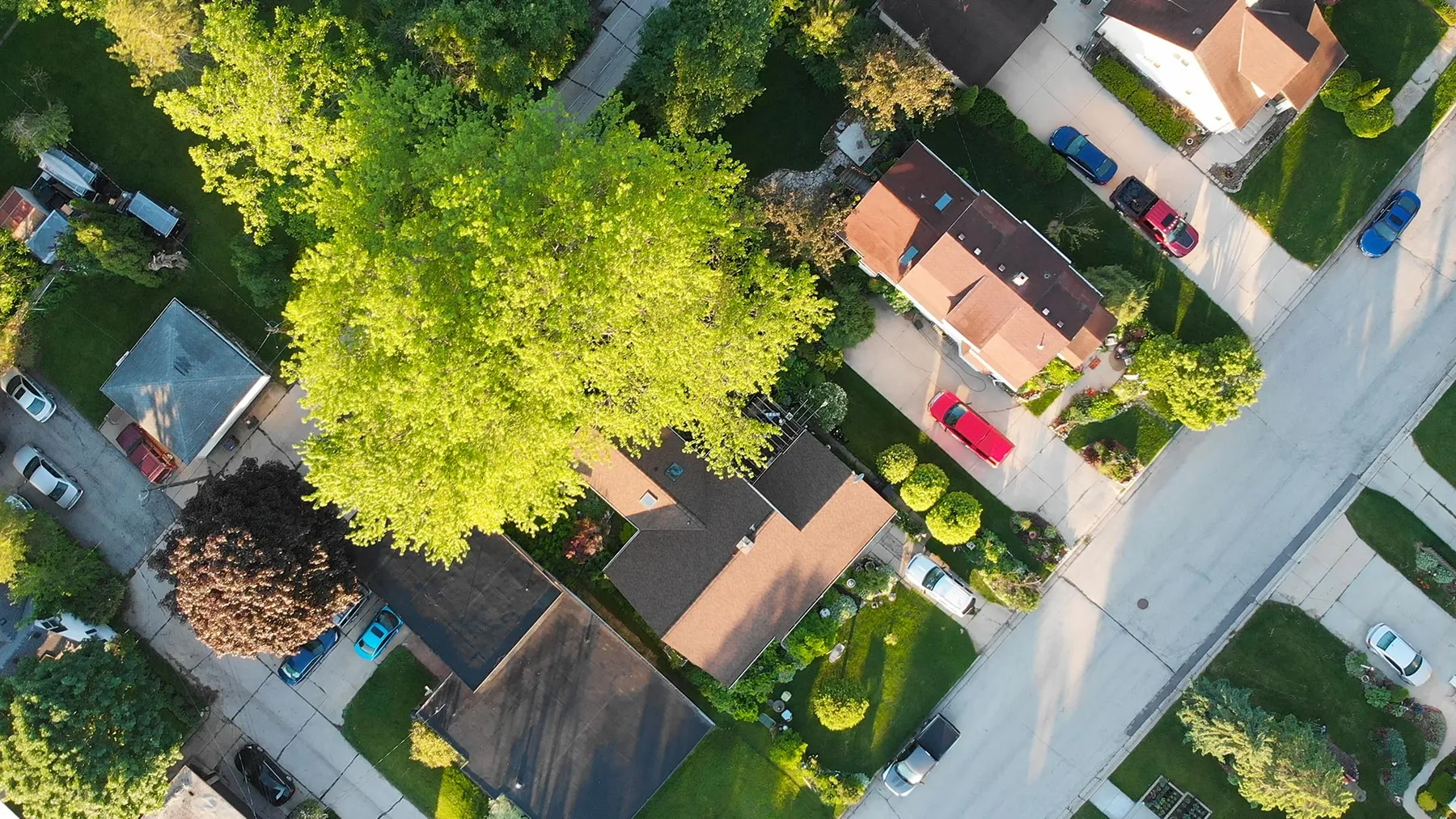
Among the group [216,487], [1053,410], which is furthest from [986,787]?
[216,487]

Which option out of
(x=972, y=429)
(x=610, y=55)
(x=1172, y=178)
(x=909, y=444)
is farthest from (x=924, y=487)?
(x=610, y=55)

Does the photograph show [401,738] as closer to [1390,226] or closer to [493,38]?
[493,38]

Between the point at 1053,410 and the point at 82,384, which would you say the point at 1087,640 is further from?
the point at 82,384

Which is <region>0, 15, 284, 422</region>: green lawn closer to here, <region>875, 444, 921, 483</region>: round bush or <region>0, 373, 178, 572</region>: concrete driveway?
<region>0, 373, 178, 572</region>: concrete driveway

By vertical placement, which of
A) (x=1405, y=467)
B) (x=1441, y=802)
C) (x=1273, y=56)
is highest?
(x=1273, y=56)

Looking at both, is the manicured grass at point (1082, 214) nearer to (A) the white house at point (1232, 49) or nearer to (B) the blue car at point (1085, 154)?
(B) the blue car at point (1085, 154)

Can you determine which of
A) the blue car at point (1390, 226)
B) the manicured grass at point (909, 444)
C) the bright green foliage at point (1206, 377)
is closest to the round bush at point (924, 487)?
the manicured grass at point (909, 444)
